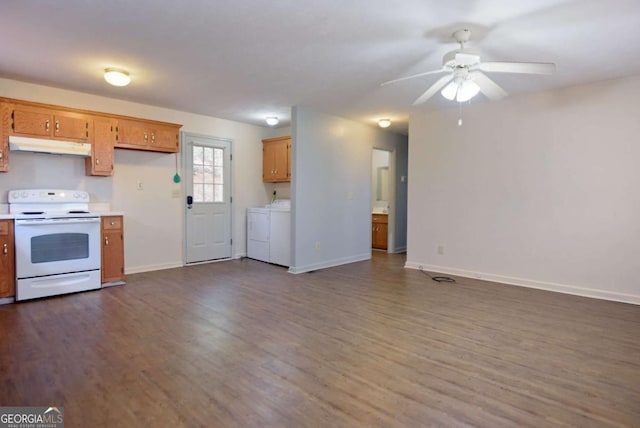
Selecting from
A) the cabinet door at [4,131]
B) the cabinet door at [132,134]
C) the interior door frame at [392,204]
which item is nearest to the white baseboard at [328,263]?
the interior door frame at [392,204]

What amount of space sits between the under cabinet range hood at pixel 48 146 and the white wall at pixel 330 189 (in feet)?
8.82

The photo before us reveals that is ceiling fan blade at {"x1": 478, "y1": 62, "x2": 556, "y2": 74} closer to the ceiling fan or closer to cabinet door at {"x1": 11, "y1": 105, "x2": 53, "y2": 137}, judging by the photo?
the ceiling fan

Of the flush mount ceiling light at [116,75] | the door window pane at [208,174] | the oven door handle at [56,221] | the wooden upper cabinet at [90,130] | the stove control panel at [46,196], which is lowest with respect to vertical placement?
the oven door handle at [56,221]

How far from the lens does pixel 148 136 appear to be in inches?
192

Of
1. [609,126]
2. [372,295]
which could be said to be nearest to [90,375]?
[372,295]

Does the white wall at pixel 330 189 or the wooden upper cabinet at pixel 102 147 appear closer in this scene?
the wooden upper cabinet at pixel 102 147

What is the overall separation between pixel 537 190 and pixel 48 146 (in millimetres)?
5921

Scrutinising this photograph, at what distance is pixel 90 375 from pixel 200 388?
0.75 m

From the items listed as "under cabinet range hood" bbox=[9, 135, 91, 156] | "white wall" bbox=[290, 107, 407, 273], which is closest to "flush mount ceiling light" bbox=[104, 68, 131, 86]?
"under cabinet range hood" bbox=[9, 135, 91, 156]

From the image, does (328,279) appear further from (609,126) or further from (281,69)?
(609,126)

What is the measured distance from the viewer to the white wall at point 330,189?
512 cm

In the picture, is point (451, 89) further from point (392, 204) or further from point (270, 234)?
point (392, 204)

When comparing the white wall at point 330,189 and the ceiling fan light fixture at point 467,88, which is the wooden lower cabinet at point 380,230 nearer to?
the white wall at point 330,189

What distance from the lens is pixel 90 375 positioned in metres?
2.18
